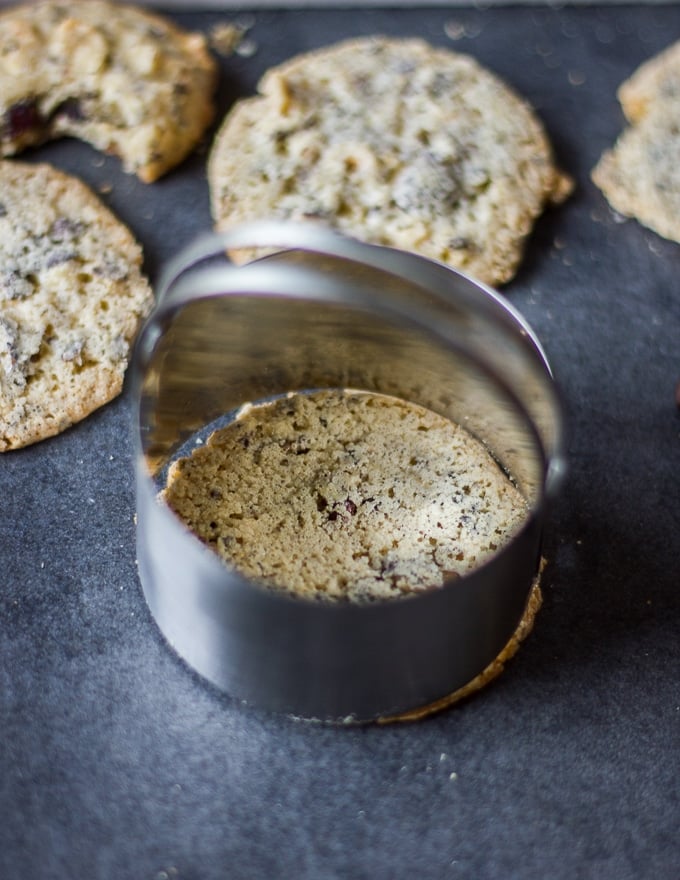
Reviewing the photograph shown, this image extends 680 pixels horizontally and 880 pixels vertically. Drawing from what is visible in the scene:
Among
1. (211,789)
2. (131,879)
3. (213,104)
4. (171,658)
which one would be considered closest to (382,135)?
(213,104)

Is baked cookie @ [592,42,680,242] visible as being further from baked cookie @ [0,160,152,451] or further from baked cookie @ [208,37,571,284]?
baked cookie @ [0,160,152,451]

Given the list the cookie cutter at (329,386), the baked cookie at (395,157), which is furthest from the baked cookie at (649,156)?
the cookie cutter at (329,386)

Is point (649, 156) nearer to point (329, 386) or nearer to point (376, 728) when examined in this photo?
point (329, 386)

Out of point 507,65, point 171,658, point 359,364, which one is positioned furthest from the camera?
point 507,65

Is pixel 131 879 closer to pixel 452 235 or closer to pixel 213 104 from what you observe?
pixel 452 235

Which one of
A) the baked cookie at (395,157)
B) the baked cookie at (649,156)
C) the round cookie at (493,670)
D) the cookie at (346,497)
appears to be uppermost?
the baked cookie at (395,157)

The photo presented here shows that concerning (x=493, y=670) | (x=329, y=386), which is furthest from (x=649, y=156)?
(x=493, y=670)

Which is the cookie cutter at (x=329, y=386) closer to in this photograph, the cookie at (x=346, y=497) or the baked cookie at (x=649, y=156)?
the cookie at (x=346, y=497)
